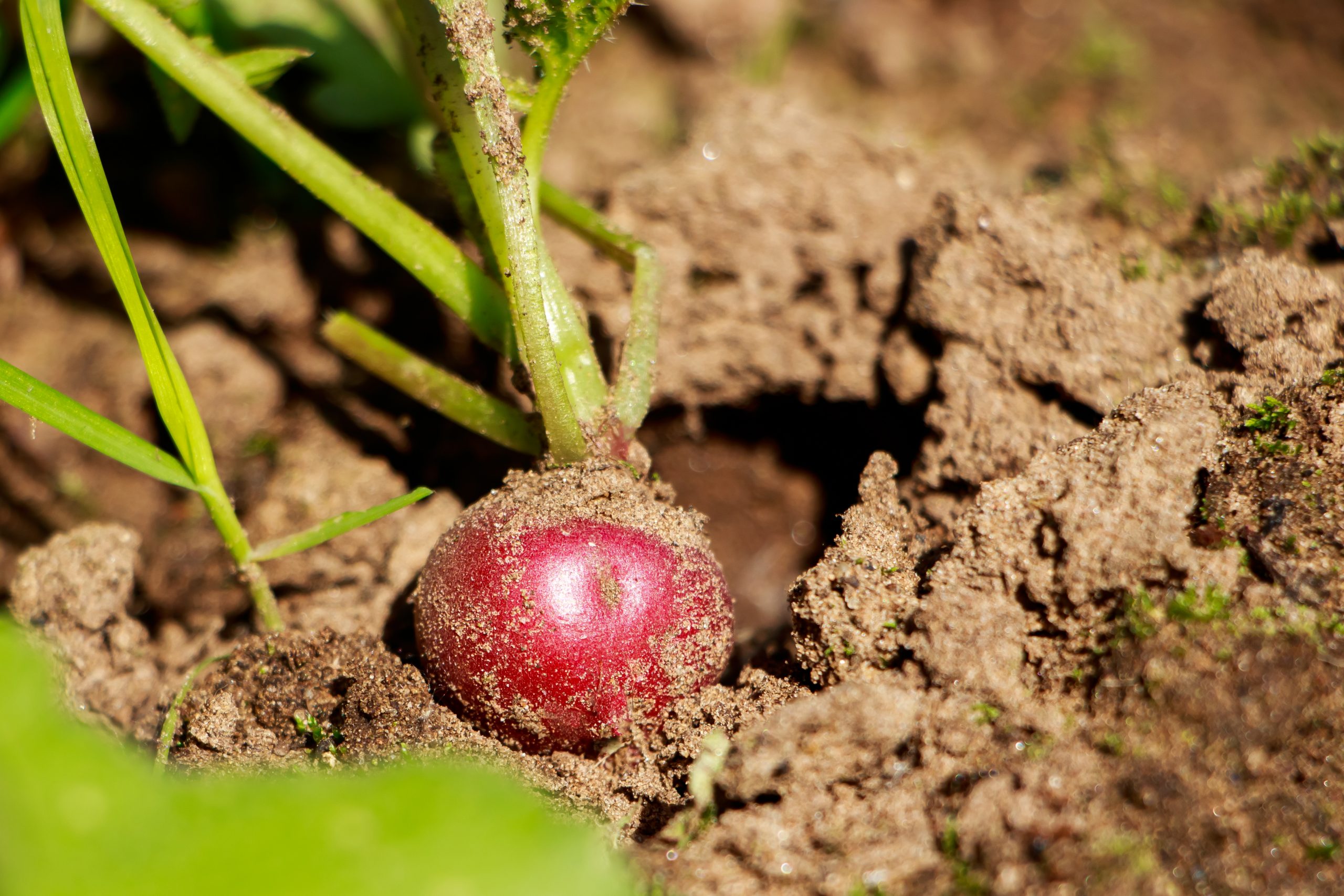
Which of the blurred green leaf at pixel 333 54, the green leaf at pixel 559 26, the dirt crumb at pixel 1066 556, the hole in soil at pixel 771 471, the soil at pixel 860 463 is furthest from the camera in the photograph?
the blurred green leaf at pixel 333 54

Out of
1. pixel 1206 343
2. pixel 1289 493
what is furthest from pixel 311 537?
pixel 1206 343

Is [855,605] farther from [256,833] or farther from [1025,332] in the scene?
[256,833]

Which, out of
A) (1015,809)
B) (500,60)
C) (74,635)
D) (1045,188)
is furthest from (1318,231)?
(74,635)

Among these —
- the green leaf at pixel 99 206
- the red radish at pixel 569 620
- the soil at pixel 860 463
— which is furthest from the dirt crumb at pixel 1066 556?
the green leaf at pixel 99 206

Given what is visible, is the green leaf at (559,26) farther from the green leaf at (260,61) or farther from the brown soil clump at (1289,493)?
the brown soil clump at (1289,493)

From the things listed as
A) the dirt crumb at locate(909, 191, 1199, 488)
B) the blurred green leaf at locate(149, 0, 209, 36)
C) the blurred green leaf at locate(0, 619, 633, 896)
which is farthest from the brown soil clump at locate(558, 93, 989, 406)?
the blurred green leaf at locate(0, 619, 633, 896)

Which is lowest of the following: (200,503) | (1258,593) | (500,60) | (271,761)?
(271,761)

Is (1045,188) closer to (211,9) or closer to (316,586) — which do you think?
(316,586)
